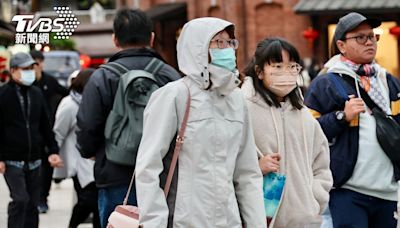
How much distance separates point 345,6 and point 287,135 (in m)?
24.9

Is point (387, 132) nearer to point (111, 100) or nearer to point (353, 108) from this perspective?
point (353, 108)

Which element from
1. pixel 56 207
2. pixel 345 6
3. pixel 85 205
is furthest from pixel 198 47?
pixel 345 6

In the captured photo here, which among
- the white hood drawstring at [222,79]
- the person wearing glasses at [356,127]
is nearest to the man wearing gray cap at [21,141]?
the person wearing glasses at [356,127]

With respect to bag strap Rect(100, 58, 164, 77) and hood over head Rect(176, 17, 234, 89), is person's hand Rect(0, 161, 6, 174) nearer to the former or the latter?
bag strap Rect(100, 58, 164, 77)

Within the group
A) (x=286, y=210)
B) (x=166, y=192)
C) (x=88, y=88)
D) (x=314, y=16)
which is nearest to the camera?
(x=166, y=192)

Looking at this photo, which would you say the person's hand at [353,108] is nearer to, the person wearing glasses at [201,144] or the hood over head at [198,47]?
the person wearing glasses at [201,144]

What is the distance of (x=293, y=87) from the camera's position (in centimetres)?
634

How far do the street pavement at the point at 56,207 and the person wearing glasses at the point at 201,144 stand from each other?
626 cm

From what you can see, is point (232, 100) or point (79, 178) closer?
point (232, 100)

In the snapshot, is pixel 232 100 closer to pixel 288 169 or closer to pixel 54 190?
pixel 288 169

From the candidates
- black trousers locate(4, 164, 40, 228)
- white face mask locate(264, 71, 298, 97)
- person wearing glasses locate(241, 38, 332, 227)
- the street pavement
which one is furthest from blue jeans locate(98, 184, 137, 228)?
the street pavement

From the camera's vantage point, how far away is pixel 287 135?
6.23 meters

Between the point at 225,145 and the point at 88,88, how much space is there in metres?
2.02

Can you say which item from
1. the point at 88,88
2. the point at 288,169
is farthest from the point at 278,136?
the point at 88,88
